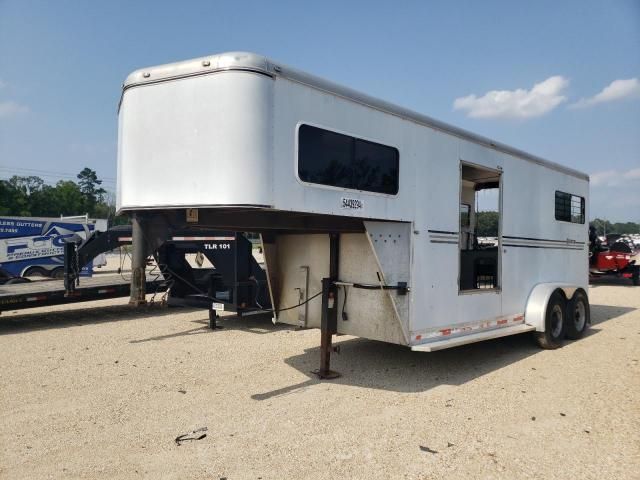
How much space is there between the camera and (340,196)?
4.96 meters

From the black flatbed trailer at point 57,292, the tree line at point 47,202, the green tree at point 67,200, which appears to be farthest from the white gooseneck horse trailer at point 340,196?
the green tree at point 67,200

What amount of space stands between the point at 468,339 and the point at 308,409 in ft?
7.67

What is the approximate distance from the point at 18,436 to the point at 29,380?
6.08 ft

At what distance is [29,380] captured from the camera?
19.4ft

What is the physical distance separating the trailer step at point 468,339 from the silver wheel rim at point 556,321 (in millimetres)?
728

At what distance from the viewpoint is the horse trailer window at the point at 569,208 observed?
8573 millimetres

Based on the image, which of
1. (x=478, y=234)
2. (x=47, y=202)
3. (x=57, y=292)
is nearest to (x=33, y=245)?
(x=57, y=292)

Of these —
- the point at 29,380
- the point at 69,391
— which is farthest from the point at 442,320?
the point at 29,380

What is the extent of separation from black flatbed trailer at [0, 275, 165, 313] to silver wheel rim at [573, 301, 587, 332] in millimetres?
7879

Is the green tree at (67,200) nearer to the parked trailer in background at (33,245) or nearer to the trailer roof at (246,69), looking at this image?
the parked trailer in background at (33,245)

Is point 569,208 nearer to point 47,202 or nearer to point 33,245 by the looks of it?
point 33,245

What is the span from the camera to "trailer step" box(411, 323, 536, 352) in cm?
555

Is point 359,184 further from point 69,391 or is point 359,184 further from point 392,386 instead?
point 69,391

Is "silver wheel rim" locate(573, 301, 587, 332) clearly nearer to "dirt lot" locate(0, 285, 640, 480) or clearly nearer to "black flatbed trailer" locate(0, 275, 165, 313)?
"dirt lot" locate(0, 285, 640, 480)
